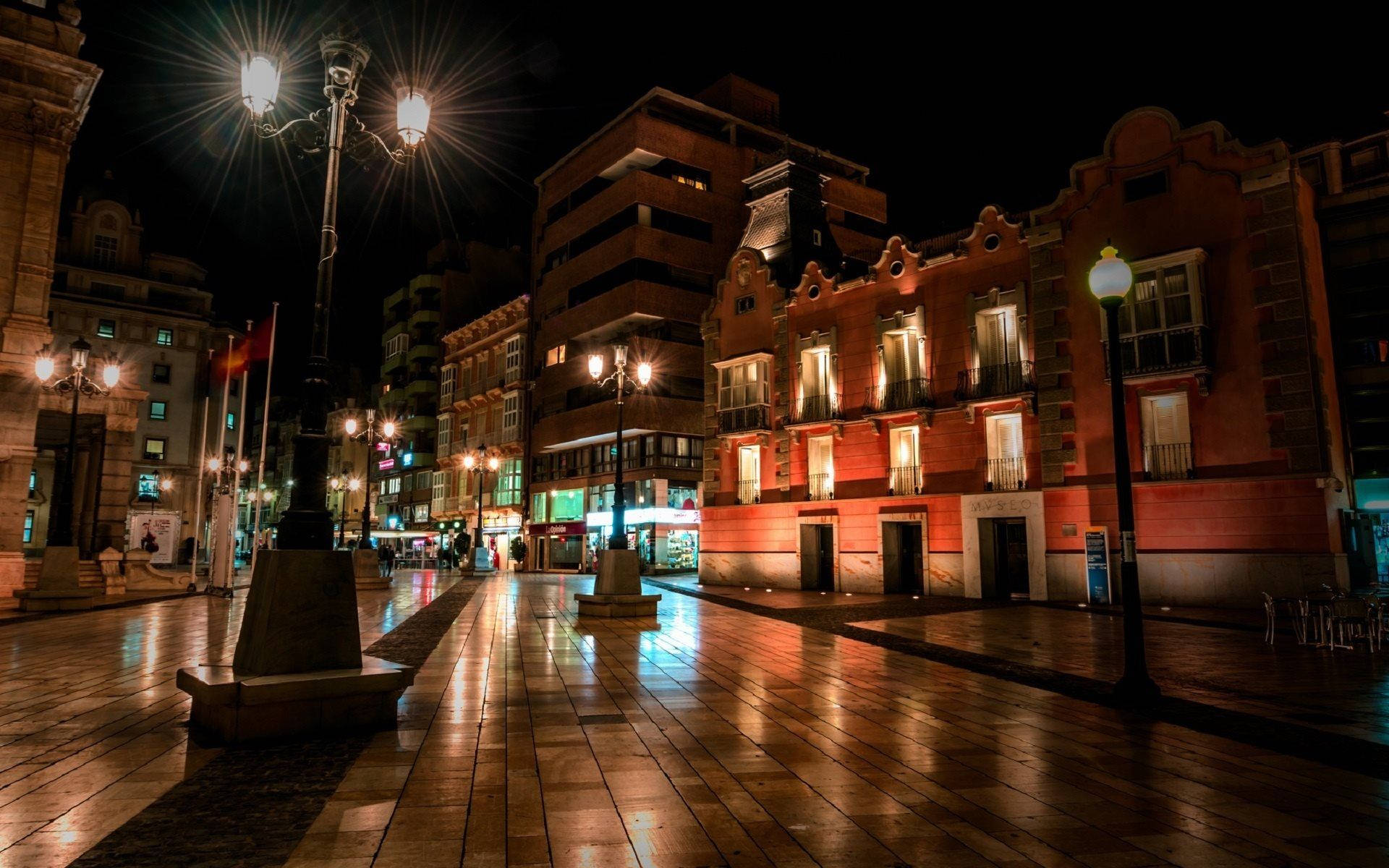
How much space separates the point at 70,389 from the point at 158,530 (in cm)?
2571

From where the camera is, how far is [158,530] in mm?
44500

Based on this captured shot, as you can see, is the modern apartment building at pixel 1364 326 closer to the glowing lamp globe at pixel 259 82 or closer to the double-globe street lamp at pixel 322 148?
the double-globe street lamp at pixel 322 148

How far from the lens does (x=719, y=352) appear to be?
108ft

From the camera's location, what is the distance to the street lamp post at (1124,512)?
26.9ft

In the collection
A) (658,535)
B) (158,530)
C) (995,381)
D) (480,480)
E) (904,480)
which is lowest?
(658,535)

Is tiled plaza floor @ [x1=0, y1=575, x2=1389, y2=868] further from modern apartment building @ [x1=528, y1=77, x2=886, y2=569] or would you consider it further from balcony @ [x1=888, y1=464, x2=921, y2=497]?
modern apartment building @ [x1=528, y1=77, x2=886, y2=569]

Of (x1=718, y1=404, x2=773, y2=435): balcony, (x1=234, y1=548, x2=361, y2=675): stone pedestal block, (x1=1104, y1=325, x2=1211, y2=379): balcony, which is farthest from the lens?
(x1=718, y1=404, x2=773, y2=435): balcony

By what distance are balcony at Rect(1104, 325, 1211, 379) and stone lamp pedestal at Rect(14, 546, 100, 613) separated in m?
25.4

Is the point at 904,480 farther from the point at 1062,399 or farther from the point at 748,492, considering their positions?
the point at 748,492

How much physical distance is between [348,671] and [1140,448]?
2036 centimetres

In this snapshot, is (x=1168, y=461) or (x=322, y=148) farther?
(x=1168, y=461)

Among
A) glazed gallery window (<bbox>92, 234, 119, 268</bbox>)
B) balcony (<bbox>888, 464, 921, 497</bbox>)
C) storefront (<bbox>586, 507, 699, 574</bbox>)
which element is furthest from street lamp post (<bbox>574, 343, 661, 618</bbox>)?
glazed gallery window (<bbox>92, 234, 119, 268</bbox>)

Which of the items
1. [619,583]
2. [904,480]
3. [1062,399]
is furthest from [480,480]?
[1062,399]

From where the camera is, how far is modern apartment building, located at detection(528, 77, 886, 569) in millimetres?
43812
